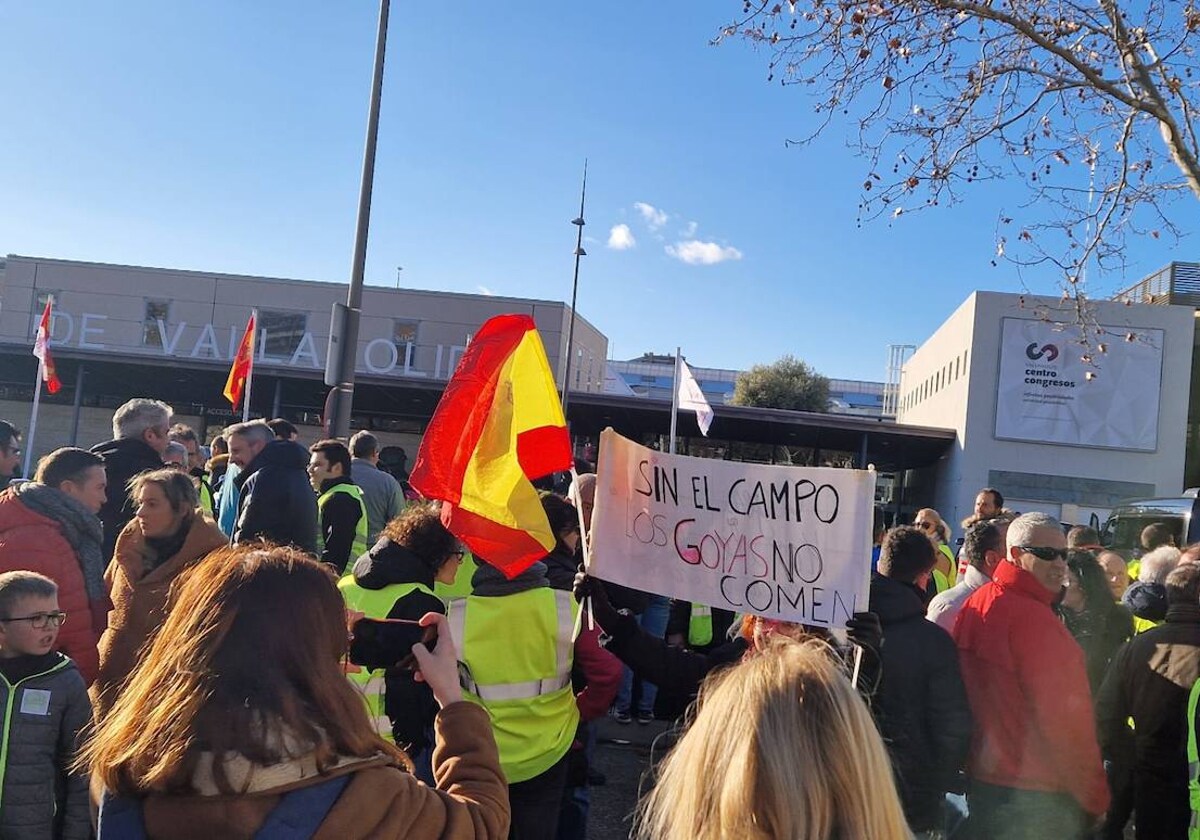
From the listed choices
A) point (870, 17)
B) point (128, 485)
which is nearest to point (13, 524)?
point (128, 485)

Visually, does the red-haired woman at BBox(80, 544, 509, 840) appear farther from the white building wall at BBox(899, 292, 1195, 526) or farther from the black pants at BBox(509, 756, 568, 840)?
the white building wall at BBox(899, 292, 1195, 526)

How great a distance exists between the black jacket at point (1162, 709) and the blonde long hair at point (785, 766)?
10.4ft

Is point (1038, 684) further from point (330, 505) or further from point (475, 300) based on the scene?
point (475, 300)

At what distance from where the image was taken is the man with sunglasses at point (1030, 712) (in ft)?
11.3

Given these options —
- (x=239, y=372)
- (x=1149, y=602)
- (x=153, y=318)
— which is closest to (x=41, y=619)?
(x=1149, y=602)

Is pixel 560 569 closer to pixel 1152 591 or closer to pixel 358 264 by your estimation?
pixel 1152 591

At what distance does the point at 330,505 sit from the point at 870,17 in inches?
230

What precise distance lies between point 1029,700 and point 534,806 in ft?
6.47

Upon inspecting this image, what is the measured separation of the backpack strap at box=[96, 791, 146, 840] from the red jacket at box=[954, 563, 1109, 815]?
3.12m

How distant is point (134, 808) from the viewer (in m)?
1.55

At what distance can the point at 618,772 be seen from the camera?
6.58 metres

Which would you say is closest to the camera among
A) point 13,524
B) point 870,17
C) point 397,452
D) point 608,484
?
point 608,484

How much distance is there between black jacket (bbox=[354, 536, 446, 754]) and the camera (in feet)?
11.1

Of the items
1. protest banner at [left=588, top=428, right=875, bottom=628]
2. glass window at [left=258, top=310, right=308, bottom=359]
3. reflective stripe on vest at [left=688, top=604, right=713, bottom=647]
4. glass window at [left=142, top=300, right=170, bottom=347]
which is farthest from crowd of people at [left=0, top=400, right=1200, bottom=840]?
glass window at [left=142, top=300, right=170, bottom=347]
